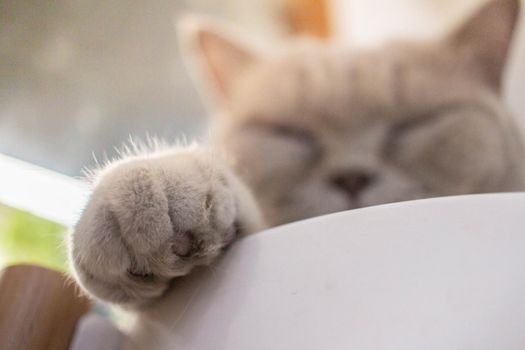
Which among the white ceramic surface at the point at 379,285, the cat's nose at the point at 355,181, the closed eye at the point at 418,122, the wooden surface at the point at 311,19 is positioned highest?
the white ceramic surface at the point at 379,285

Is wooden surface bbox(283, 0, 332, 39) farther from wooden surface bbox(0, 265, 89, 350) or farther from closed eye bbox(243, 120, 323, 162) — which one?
wooden surface bbox(0, 265, 89, 350)

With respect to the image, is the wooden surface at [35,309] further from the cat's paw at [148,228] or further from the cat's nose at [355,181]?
the cat's nose at [355,181]

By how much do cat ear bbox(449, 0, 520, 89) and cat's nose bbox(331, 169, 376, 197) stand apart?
305 millimetres

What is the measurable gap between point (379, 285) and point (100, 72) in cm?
95

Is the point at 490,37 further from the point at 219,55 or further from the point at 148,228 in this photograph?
the point at 148,228

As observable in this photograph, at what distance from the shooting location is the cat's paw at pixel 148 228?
408mm

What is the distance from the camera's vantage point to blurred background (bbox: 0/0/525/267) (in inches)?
33.7

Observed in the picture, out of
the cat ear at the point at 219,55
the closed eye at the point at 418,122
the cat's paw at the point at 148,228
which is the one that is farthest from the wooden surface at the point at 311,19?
the cat's paw at the point at 148,228

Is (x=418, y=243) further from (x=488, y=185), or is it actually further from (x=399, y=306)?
(x=488, y=185)

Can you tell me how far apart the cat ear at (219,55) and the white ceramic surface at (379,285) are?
0.65m

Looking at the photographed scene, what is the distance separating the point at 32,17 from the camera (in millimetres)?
907

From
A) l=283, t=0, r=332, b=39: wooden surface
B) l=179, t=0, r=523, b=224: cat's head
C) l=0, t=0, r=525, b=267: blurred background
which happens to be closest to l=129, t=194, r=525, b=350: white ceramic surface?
l=0, t=0, r=525, b=267: blurred background

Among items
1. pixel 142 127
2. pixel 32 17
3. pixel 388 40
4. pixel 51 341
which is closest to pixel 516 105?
pixel 388 40

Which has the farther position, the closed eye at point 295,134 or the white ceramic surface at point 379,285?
the closed eye at point 295,134
